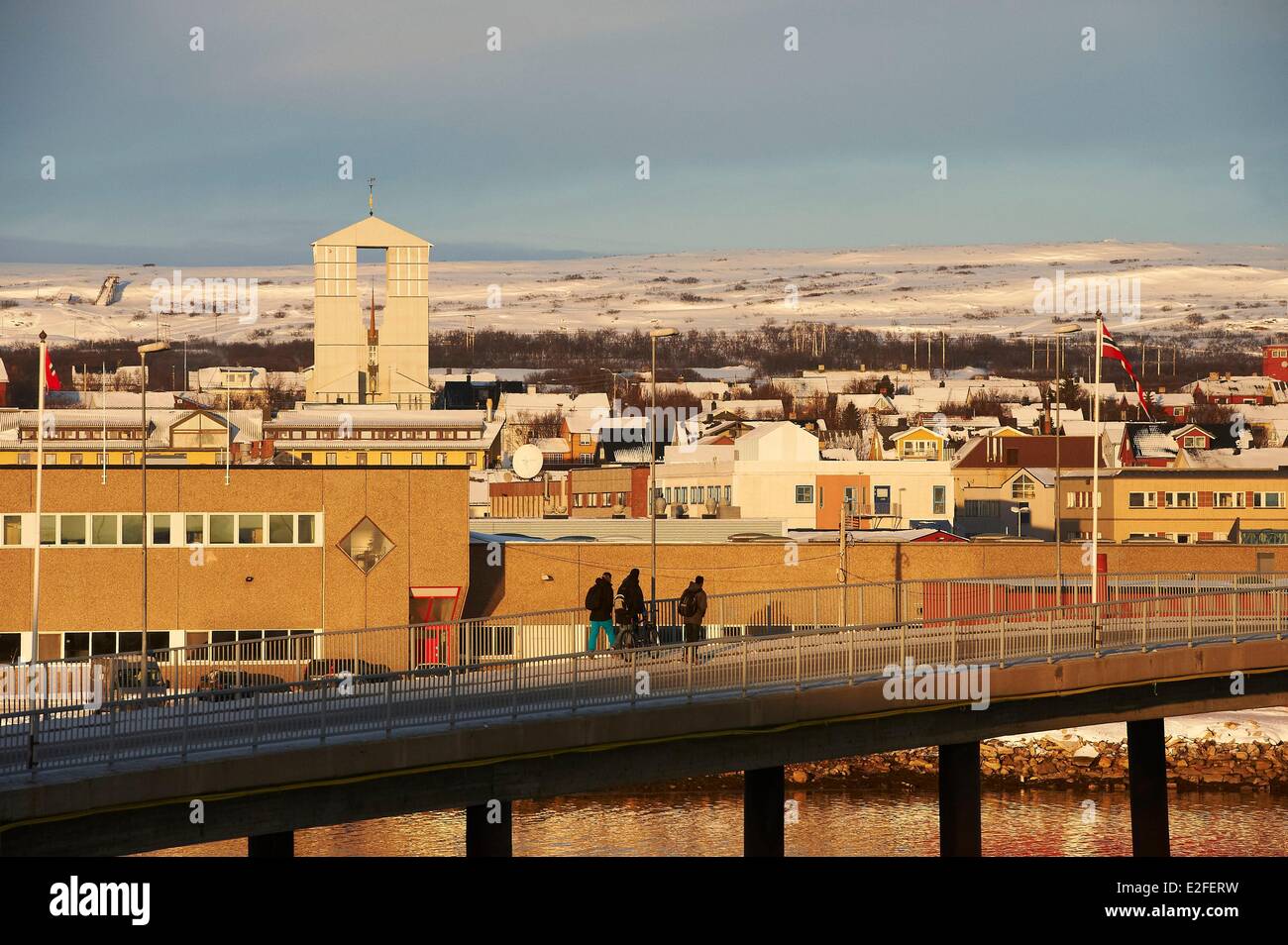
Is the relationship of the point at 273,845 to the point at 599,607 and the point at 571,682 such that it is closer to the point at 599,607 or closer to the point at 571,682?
the point at 571,682

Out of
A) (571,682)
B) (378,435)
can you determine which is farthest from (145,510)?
(378,435)

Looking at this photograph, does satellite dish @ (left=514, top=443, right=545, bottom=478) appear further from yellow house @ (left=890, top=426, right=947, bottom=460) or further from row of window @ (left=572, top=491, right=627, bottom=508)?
yellow house @ (left=890, top=426, right=947, bottom=460)

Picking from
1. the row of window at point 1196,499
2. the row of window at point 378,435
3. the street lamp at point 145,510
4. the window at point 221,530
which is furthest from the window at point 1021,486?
the street lamp at point 145,510

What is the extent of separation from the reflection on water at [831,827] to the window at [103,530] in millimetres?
12590

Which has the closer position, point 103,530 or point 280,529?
point 103,530

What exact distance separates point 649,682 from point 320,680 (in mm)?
6478

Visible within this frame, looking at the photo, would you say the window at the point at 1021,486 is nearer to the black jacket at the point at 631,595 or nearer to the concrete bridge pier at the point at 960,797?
the concrete bridge pier at the point at 960,797

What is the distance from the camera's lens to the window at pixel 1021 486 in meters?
110

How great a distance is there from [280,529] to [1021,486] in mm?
64052

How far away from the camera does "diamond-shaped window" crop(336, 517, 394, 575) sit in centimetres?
5819

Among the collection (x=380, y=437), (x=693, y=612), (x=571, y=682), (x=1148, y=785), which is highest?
(x=380, y=437)

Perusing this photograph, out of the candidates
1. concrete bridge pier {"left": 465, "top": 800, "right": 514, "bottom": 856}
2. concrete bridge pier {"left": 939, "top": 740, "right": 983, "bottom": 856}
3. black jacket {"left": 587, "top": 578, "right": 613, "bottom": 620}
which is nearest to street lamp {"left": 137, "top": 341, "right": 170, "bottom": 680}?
concrete bridge pier {"left": 465, "top": 800, "right": 514, "bottom": 856}

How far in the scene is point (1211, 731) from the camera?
61781mm

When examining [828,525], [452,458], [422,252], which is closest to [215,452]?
[452,458]
